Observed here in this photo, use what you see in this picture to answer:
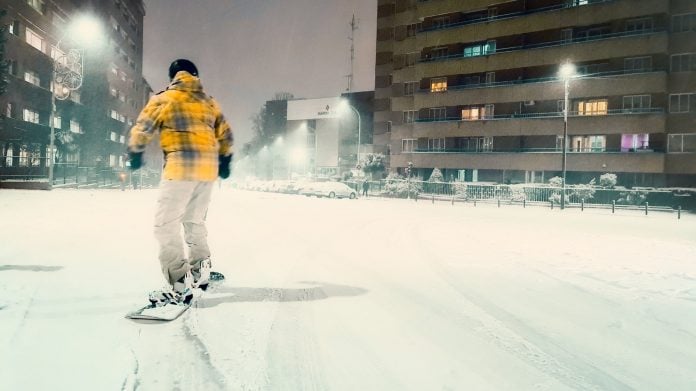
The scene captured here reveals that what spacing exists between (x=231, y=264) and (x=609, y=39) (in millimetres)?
41069

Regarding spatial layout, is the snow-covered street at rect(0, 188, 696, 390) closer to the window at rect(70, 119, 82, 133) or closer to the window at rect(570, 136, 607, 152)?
the window at rect(570, 136, 607, 152)

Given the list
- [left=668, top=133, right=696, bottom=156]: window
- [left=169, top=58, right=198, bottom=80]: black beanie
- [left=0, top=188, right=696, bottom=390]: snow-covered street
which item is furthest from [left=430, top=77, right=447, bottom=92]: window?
Answer: [left=169, top=58, right=198, bottom=80]: black beanie

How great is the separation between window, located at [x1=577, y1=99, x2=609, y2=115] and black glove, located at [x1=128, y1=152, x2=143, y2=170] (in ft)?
137

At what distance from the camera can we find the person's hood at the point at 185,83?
4215mm

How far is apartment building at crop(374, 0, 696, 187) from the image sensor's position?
1439 inches

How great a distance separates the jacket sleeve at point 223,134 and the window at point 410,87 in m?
51.1

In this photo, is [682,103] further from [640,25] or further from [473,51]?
[473,51]

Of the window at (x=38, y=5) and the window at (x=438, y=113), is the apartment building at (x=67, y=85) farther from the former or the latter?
the window at (x=438, y=113)

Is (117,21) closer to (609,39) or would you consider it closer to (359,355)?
(609,39)

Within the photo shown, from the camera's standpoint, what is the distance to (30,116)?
42.1 meters

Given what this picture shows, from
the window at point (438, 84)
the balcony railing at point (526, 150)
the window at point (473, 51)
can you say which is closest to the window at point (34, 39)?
the balcony railing at point (526, 150)

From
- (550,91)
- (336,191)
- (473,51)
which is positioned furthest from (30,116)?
(550,91)

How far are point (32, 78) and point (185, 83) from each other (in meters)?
47.1

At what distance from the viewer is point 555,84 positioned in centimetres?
4100
